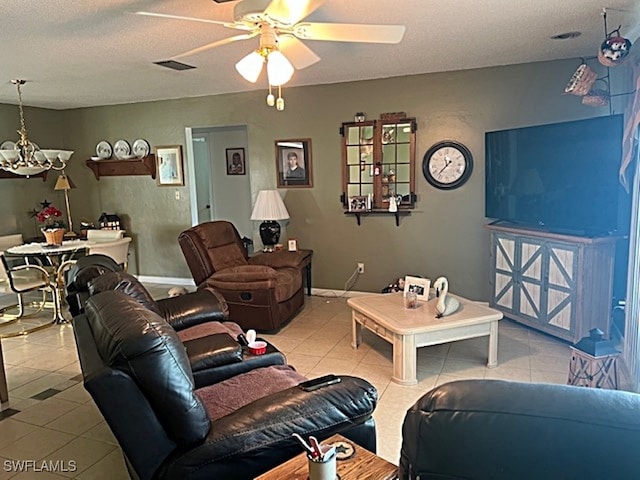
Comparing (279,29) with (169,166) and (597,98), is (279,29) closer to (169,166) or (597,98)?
(597,98)

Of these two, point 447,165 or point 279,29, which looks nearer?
point 279,29

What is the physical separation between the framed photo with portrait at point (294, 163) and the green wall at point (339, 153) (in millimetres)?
86

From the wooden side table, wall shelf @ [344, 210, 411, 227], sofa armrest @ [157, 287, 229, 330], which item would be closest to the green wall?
wall shelf @ [344, 210, 411, 227]

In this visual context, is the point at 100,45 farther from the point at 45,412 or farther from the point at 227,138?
the point at 227,138

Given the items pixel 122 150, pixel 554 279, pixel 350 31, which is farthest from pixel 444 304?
pixel 122 150

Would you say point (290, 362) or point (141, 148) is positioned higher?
point (141, 148)

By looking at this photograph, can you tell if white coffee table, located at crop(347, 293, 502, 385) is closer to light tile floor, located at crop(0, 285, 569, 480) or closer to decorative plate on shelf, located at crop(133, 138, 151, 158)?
Answer: light tile floor, located at crop(0, 285, 569, 480)

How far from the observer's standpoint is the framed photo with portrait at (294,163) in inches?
219

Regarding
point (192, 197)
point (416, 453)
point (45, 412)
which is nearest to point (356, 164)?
point (192, 197)

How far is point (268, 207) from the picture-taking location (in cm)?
534

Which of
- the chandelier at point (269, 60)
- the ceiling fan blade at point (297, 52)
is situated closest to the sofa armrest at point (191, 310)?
the chandelier at point (269, 60)

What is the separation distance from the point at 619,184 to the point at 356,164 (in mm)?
2617

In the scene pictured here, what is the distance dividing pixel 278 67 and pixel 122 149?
475 centimetres

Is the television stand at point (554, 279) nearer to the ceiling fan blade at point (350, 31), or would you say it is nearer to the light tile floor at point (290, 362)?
the light tile floor at point (290, 362)
